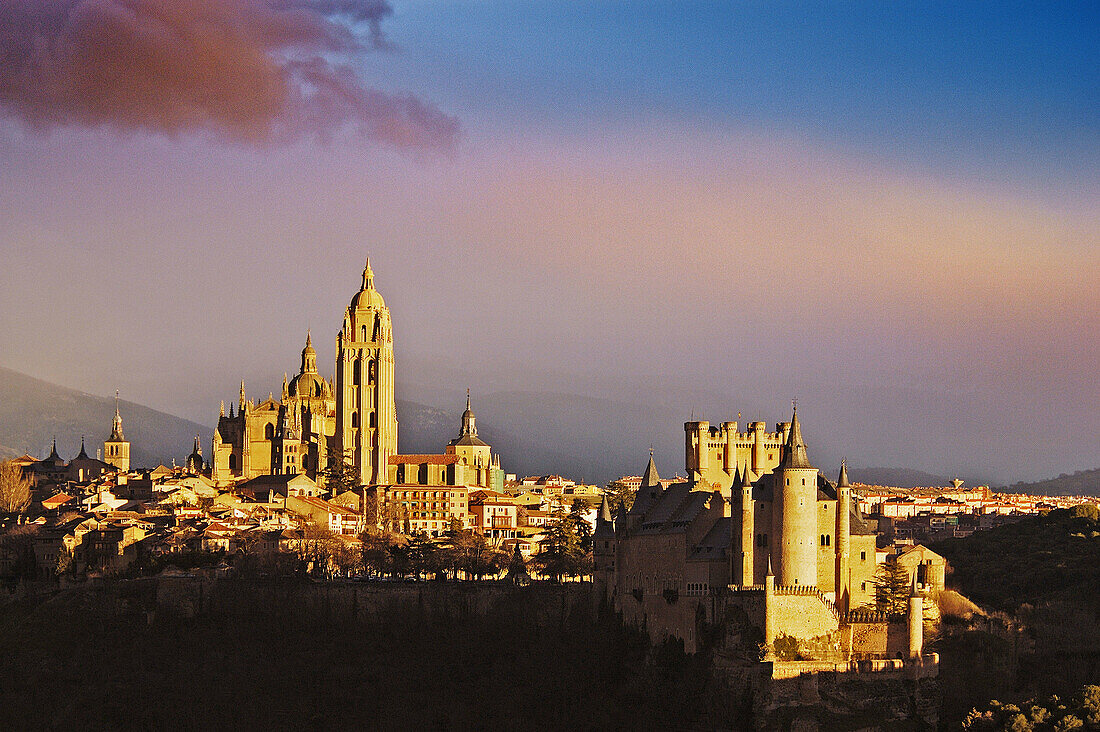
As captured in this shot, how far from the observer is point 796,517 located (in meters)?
60.2

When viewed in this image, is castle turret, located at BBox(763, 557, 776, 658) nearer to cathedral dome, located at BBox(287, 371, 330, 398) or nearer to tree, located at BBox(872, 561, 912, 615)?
tree, located at BBox(872, 561, 912, 615)

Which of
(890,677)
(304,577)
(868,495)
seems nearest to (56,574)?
(304,577)

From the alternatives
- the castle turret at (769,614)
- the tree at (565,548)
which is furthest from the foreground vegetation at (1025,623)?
the tree at (565,548)

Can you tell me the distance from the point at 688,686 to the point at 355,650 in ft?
60.7

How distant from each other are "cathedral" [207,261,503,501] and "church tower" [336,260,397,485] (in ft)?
0.21

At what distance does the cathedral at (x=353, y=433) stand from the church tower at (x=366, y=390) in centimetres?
6

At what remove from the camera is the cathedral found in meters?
114

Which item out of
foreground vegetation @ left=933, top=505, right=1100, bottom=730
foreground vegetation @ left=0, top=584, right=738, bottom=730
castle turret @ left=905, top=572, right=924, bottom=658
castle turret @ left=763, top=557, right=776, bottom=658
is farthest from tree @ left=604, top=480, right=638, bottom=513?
castle turret @ left=763, top=557, right=776, bottom=658

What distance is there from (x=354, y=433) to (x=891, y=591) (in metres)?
59.1

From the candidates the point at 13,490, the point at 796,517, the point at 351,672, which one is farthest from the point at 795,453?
the point at 13,490

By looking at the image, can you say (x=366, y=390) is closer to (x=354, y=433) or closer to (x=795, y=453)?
(x=354, y=433)

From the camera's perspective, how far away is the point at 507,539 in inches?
4033

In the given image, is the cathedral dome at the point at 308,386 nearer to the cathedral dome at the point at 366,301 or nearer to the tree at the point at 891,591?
the cathedral dome at the point at 366,301

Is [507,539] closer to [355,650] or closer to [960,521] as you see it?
[355,650]
